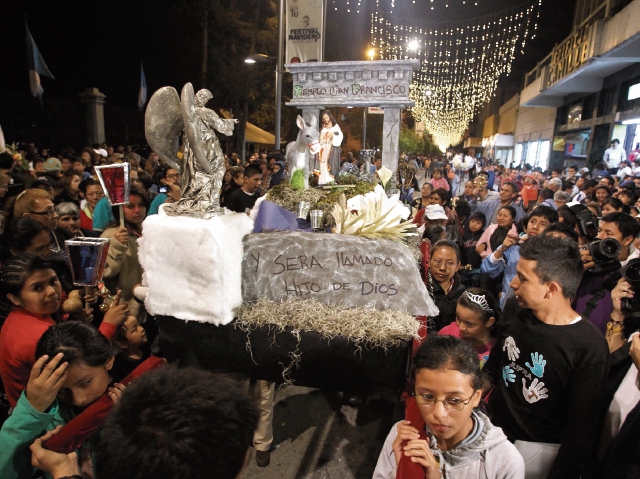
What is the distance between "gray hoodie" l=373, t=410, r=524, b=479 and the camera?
5.49 feet

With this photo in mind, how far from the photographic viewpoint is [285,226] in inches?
121

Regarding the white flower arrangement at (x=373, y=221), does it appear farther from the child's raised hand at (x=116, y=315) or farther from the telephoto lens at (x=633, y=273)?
the child's raised hand at (x=116, y=315)

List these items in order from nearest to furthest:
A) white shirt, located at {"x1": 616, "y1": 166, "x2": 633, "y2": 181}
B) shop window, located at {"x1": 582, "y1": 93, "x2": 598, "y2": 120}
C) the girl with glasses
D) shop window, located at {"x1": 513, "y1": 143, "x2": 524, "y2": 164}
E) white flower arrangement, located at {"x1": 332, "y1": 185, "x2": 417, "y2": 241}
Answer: the girl with glasses
white flower arrangement, located at {"x1": 332, "y1": 185, "x2": 417, "y2": 241}
white shirt, located at {"x1": 616, "y1": 166, "x2": 633, "y2": 181}
shop window, located at {"x1": 582, "y1": 93, "x2": 598, "y2": 120}
shop window, located at {"x1": 513, "y1": 143, "x2": 524, "y2": 164}

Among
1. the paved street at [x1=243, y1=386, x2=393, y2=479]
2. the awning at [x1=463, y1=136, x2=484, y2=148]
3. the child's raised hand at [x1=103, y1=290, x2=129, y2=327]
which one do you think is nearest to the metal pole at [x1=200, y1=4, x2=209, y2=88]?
the paved street at [x1=243, y1=386, x2=393, y2=479]

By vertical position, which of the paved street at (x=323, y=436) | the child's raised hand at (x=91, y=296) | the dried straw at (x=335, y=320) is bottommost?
the paved street at (x=323, y=436)

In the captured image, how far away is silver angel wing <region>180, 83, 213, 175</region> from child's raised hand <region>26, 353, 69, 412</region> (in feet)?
3.66

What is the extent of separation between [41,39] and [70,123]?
21.6 ft

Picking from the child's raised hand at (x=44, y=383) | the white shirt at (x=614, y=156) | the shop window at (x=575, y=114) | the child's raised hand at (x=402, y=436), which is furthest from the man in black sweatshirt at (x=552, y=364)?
the shop window at (x=575, y=114)

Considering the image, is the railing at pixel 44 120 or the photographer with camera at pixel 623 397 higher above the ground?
the railing at pixel 44 120

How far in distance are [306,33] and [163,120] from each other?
8.44 metres

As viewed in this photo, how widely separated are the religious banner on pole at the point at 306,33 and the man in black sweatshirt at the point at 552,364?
28.4ft

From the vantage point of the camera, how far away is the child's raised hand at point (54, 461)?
160 cm

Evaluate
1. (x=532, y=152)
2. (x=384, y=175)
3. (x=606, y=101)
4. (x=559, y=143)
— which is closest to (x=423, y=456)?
(x=384, y=175)

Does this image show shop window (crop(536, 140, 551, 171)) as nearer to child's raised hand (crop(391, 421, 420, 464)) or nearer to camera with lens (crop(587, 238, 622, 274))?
camera with lens (crop(587, 238, 622, 274))
